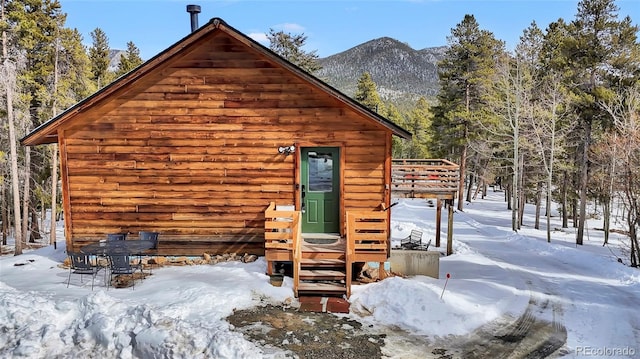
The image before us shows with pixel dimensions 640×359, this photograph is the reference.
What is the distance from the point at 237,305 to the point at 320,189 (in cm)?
445

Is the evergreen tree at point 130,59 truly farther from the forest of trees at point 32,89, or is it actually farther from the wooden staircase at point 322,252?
the wooden staircase at point 322,252

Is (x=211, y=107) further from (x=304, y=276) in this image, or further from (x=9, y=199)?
(x=9, y=199)

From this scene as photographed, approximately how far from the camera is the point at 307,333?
7.53 meters

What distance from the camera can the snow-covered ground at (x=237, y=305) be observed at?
20.3ft

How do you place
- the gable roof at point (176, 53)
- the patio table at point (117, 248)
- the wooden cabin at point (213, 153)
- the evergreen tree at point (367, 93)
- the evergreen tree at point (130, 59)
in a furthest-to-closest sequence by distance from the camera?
the evergreen tree at point (367, 93)
the evergreen tree at point (130, 59)
the wooden cabin at point (213, 153)
the gable roof at point (176, 53)
the patio table at point (117, 248)

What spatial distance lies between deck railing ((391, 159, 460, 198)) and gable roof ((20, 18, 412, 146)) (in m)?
4.62

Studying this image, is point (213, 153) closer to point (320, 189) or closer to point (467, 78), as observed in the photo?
point (320, 189)

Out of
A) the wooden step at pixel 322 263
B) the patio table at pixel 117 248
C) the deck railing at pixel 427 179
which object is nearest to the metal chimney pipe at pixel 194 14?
the patio table at pixel 117 248

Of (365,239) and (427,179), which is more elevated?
(427,179)

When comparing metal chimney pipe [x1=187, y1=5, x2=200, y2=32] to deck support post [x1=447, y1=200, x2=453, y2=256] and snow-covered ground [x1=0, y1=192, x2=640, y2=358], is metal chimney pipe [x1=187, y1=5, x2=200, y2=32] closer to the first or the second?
snow-covered ground [x1=0, y1=192, x2=640, y2=358]

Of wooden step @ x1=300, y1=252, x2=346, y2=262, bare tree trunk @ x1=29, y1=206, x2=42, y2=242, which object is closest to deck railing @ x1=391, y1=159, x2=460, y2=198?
wooden step @ x1=300, y1=252, x2=346, y2=262

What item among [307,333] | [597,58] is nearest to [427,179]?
[307,333]

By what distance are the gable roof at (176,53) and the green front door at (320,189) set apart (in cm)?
156

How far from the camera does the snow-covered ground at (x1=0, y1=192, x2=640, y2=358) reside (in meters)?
6.20
